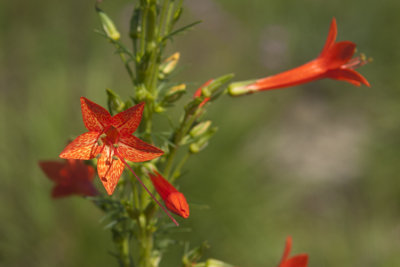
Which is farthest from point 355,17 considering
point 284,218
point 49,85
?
point 49,85

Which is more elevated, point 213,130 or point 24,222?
point 213,130

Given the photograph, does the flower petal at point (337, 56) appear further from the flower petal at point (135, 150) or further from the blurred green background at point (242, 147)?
the blurred green background at point (242, 147)

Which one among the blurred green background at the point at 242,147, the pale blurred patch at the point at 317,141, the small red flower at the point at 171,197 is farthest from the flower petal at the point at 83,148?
the pale blurred patch at the point at 317,141

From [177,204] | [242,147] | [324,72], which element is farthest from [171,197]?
[242,147]

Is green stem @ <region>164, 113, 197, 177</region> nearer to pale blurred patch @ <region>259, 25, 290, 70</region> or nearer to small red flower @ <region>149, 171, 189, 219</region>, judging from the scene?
small red flower @ <region>149, 171, 189, 219</region>

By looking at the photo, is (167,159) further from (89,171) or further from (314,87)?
(314,87)
